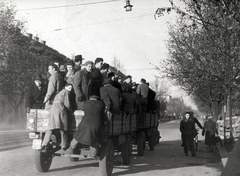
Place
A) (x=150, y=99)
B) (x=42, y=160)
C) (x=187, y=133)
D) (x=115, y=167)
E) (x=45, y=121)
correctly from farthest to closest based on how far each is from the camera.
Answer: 1. (x=150, y=99)
2. (x=187, y=133)
3. (x=115, y=167)
4. (x=42, y=160)
5. (x=45, y=121)

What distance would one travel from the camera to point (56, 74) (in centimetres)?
892

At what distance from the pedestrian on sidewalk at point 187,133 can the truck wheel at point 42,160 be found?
252 inches

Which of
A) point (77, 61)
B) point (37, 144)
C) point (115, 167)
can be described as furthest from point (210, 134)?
point (37, 144)

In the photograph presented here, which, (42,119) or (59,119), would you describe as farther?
(42,119)

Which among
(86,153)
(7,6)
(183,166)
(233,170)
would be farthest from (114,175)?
(7,6)

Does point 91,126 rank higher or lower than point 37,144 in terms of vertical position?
higher

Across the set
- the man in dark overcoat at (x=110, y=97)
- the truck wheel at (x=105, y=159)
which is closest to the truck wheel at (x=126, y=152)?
the man in dark overcoat at (x=110, y=97)

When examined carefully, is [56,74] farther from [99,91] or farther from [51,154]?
[51,154]

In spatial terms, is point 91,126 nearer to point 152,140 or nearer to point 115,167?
point 115,167

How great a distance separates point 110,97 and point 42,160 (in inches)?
85.6

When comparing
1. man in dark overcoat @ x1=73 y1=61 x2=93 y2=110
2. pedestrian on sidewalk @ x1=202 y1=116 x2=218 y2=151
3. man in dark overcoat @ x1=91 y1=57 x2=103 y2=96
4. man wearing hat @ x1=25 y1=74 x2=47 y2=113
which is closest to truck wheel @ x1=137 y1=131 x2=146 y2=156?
man in dark overcoat @ x1=91 y1=57 x2=103 y2=96

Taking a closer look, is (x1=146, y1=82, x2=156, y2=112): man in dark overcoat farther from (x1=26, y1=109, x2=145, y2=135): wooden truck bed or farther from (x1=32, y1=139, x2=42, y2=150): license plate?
(x1=32, y1=139, x2=42, y2=150): license plate

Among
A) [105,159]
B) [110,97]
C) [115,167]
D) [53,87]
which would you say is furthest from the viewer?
[115,167]

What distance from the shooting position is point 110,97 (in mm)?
8500
